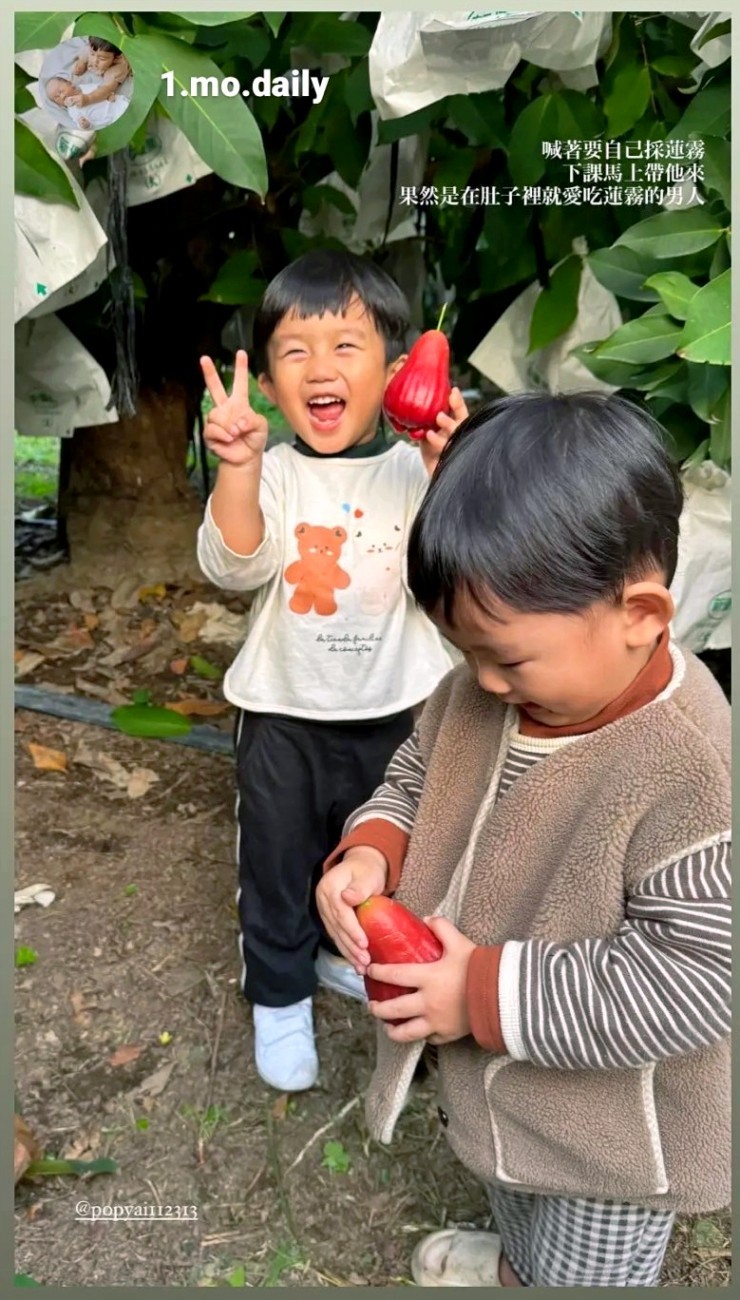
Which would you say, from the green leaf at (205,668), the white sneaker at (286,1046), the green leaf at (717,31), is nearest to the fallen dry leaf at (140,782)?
the green leaf at (205,668)

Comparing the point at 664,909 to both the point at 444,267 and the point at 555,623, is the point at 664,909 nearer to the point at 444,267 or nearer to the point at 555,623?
the point at 555,623

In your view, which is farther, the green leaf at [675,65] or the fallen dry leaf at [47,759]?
the fallen dry leaf at [47,759]

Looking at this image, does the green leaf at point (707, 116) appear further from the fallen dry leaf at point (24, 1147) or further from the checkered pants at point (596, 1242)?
the fallen dry leaf at point (24, 1147)

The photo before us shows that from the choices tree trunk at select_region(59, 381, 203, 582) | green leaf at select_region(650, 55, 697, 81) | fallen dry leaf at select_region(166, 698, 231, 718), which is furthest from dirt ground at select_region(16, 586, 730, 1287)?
green leaf at select_region(650, 55, 697, 81)

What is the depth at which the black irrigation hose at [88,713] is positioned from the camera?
175 centimetres

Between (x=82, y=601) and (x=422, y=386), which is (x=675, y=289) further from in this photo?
(x=82, y=601)

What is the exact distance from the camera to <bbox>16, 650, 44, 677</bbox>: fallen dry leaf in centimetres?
195

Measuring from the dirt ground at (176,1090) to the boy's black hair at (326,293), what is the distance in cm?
76

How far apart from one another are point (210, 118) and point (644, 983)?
74 centimetres

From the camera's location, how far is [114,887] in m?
1.45

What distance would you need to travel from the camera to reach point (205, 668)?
197 centimetres

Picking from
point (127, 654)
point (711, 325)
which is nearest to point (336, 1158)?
point (711, 325)

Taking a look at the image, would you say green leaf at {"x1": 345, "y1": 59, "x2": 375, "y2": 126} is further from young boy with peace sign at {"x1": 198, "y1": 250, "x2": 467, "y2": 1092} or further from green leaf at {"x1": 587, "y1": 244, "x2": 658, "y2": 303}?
green leaf at {"x1": 587, "y1": 244, "x2": 658, "y2": 303}

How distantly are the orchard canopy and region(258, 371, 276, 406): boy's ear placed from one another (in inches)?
6.3
